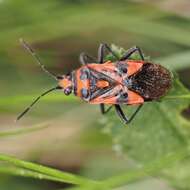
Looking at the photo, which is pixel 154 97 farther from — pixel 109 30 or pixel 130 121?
pixel 109 30

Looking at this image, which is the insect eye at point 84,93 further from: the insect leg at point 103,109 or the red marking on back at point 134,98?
the red marking on back at point 134,98

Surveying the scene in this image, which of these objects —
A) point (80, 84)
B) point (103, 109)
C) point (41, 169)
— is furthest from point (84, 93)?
point (41, 169)

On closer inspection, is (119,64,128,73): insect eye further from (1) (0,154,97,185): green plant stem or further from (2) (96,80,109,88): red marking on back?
(1) (0,154,97,185): green plant stem

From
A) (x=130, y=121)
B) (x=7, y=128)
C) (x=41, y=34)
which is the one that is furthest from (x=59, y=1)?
(x=130, y=121)

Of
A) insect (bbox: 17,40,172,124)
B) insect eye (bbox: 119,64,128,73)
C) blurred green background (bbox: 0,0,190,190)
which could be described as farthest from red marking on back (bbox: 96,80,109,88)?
blurred green background (bbox: 0,0,190,190)

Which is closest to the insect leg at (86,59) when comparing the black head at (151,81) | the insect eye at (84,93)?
the insect eye at (84,93)

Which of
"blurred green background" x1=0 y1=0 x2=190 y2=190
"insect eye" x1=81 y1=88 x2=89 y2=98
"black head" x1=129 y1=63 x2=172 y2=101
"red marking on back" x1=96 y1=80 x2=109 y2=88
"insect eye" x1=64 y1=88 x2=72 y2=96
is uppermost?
"black head" x1=129 y1=63 x2=172 y2=101

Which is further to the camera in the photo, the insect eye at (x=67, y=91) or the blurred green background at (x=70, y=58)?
the blurred green background at (x=70, y=58)

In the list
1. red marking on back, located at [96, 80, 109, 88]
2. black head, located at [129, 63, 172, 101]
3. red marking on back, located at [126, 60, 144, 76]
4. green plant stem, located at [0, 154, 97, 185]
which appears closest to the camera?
green plant stem, located at [0, 154, 97, 185]
